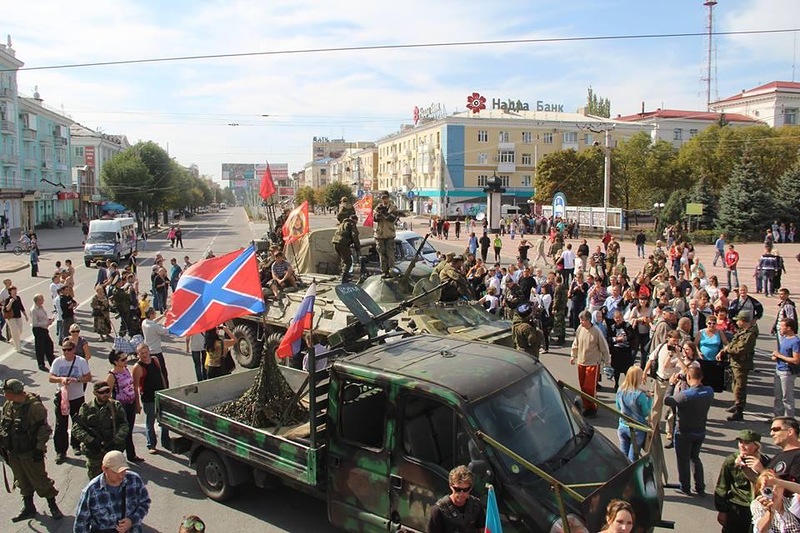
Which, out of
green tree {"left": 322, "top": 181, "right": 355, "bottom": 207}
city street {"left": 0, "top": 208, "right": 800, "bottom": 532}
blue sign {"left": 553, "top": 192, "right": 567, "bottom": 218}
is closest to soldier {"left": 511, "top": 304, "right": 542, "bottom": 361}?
city street {"left": 0, "top": 208, "right": 800, "bottom": 532}

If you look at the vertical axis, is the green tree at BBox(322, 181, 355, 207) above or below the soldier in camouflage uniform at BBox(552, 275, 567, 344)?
above

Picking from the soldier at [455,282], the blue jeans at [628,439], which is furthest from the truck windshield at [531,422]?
the soldier at [455,282]

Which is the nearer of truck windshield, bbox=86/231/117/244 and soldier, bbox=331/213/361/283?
soldier, bbox=331/213/361/283

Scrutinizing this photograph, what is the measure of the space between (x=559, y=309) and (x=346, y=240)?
5095mm

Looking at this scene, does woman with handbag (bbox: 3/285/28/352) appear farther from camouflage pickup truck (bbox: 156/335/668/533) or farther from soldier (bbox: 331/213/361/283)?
camouflage pickup truck (bbox: 156/335/668/533)

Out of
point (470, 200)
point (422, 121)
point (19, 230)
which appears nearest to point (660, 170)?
point (470, 200)

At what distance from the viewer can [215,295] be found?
326 inches

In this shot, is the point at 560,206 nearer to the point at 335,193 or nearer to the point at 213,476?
the point at 213,476

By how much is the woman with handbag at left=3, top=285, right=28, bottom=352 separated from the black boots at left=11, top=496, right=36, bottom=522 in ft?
26.8

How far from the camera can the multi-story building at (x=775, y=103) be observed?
81.6 meters

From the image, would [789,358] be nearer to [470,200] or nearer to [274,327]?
[274,327]

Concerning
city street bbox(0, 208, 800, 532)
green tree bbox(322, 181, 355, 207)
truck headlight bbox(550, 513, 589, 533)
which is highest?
green tree bbox(322, 181, 355, 207)

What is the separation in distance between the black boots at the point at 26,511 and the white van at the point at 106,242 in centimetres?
2709

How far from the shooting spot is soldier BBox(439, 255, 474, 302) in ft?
42.5
